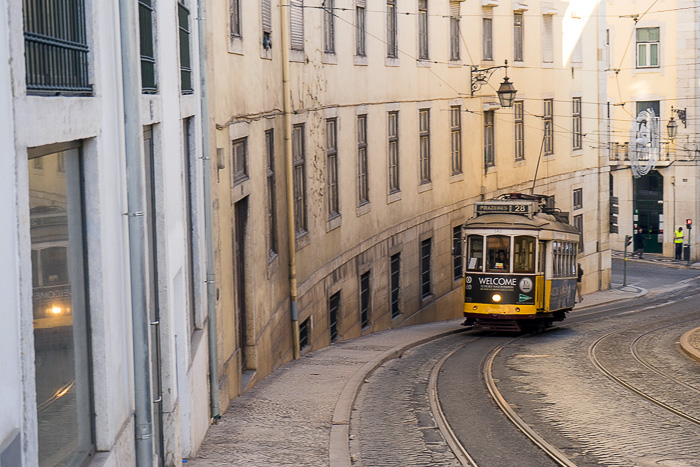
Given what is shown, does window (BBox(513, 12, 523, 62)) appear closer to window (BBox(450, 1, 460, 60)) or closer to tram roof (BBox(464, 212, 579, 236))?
window (BBox(450, 1, 460, 60))

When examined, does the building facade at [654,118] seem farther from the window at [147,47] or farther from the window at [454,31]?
the window at [147,47]

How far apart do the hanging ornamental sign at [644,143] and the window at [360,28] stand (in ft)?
91.0

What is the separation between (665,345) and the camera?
21781 millimetres

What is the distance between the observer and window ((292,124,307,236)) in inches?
749

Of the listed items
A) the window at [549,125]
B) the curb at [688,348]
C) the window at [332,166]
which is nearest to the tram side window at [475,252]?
the window at [332,166]

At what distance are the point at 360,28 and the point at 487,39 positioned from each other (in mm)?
10422

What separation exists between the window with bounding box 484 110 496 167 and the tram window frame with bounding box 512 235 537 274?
9.19m

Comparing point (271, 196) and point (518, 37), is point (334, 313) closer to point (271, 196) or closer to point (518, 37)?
point (271, 196)

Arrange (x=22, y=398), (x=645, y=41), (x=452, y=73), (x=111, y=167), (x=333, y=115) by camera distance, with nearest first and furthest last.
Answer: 1. (x=22, y=398)
2. (x=111, y=167)
3. (x=333, y=115)
4. (x=452, y=73)
5. (x=645, y=41)

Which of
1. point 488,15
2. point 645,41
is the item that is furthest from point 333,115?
point 645,41

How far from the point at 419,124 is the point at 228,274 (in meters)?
14.9

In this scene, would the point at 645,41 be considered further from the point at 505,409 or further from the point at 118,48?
the point at 118,48

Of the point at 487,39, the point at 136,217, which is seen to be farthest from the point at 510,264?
the point at 136,217

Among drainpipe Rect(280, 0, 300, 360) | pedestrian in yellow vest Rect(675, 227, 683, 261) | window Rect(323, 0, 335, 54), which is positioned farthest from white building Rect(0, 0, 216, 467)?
pedestrian in yellow vest Rect(675, 227, 683, 261)
